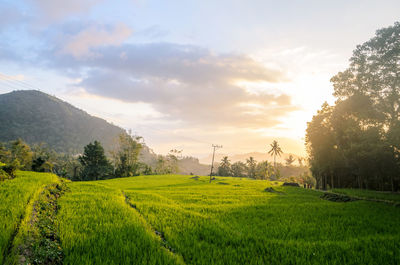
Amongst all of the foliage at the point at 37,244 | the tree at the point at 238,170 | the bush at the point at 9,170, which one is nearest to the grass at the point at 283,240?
the foliage at the point at 37,244

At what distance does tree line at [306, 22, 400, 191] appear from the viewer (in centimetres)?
2444

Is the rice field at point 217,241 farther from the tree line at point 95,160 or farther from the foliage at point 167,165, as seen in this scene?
the foliage at point 167,165

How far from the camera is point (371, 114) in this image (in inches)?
1051

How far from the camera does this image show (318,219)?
491 inches

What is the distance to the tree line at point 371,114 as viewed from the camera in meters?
24.4

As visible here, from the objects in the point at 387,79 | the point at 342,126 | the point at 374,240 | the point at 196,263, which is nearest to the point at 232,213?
the point at 374,240

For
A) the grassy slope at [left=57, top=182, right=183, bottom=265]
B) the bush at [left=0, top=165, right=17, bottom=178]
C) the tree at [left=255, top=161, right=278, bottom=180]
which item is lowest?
the grassy slope at [left=57, top=182, right=183, bottom=265]

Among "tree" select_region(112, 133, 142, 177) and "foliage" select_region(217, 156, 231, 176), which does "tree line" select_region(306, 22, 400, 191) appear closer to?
"tree" select_region(112, 133, 142, 177)

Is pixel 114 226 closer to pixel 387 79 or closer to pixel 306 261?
pixel 306 261

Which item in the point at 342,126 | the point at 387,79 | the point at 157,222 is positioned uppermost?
the point at 387,79

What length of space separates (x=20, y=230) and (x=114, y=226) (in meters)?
3.07

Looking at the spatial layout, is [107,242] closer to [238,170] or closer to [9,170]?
[9,170]

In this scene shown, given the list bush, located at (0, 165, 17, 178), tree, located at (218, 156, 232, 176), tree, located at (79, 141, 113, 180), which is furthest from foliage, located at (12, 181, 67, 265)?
tree, located at (218, 156, 232, 176)

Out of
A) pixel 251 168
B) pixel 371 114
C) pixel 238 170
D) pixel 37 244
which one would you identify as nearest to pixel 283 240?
pixel 37 244
